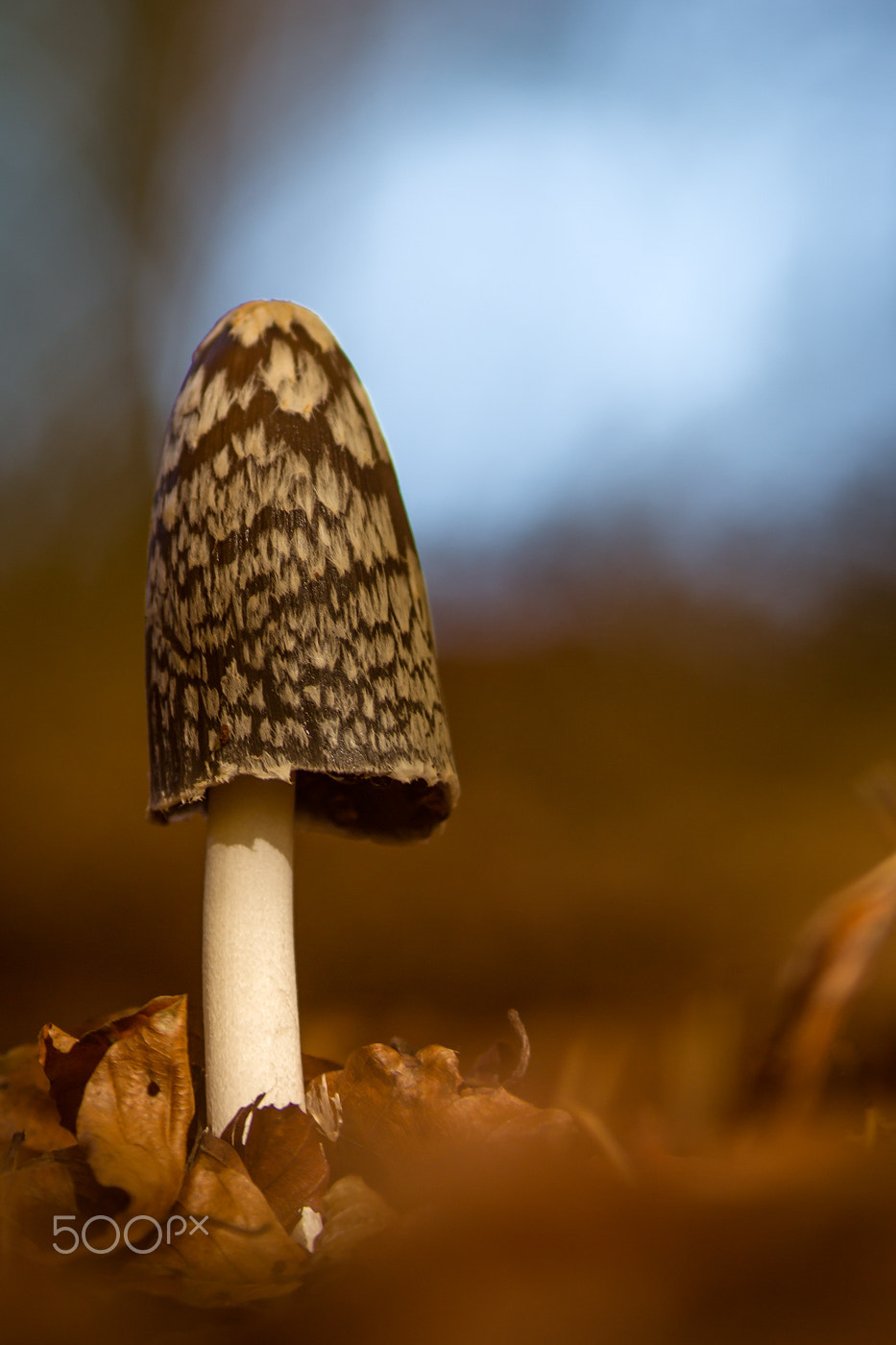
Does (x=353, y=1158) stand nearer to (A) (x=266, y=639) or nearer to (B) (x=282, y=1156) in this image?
(B) (x=282, y=1156)

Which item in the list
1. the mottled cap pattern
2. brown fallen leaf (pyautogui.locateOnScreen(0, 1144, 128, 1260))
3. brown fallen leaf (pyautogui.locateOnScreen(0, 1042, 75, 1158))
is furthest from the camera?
brown fallen leaf (pyautogui.locateOnScreen(0, 1042, 75, 1158))

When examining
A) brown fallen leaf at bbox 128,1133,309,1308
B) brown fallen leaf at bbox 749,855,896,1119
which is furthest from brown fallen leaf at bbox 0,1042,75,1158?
brown fallen leaf at bbox 749,855,896,1119

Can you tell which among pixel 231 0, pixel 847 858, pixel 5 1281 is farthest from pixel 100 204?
pixel 5 1281

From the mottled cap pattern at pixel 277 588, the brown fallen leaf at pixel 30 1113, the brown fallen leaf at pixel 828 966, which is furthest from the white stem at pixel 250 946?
the brown fallen leaf at pixel 828 966

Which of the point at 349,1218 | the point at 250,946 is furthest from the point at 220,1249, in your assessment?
the point at 250,946

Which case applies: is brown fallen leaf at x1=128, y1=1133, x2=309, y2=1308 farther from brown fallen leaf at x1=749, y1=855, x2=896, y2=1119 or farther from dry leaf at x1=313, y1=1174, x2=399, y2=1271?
brown fallen leaf at x1=749, y1=855, x2=896, y2=1119

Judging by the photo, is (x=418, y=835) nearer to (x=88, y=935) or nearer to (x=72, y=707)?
(x=88, y=935)
